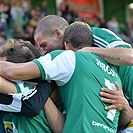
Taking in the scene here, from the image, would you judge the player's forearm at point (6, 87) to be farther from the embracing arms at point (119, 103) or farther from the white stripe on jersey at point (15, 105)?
the embracing arms at point (119, 103)

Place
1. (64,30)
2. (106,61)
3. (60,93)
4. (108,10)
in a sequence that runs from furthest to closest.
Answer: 1. (108,10)
2. (64,30)
3. (106,61)
4. (60,93)

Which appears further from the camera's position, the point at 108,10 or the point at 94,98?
the point at 108,10

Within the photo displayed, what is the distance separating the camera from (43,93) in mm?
2738

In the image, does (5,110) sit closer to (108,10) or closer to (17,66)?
(17,66)

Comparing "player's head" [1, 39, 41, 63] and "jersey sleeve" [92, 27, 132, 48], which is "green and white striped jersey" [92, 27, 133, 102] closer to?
"jersey sleeve" [92, 27, 132, 48]

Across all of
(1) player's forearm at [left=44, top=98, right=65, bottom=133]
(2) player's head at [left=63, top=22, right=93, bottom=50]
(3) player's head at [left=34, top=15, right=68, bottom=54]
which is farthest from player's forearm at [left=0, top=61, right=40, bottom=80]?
(3) player's head at [left=34, top=15, right=68, bottom=54]

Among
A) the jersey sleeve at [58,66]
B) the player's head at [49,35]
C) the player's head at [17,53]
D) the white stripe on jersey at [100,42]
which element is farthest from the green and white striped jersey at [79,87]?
the player's head at [49,35]

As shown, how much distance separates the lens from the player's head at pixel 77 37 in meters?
3.04

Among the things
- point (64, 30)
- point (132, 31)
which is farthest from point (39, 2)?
point (64, 30)

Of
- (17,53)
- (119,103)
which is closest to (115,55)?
(119,103)

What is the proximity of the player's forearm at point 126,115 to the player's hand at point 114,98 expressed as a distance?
0.16 feet

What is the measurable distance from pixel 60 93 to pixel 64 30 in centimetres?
69

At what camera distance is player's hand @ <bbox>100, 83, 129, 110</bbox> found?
9.54ft

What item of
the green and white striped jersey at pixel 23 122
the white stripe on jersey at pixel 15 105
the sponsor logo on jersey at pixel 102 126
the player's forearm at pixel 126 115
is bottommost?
the player's forearm at pixel 126 115
